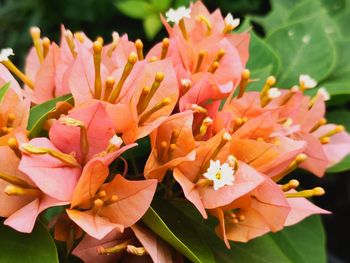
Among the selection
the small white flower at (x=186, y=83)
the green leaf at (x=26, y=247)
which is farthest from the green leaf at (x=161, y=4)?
the green leaf at (x=26, y=247)

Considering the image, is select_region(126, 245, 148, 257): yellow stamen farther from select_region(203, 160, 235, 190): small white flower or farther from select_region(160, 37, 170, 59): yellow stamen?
select_region(160, 37, 170, 59): yellow stamen

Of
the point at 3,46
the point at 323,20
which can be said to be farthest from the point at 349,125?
the point at 3,46

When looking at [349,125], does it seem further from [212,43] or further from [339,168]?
[212,43]

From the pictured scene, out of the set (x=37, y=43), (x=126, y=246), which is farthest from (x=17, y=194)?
(x=37, y=43)

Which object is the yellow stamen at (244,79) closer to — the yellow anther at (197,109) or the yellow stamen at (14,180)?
the yellow anther at (197,109)

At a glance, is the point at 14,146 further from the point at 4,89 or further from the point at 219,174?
the point at 219,174

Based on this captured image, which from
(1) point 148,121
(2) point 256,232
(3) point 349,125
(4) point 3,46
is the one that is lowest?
A: (4) point 3,46
